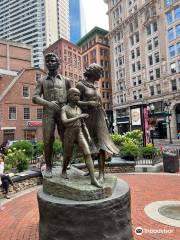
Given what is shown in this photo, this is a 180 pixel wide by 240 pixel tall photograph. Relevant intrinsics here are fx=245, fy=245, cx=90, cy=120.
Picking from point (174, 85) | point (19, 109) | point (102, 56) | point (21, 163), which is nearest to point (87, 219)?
point (21, 163)

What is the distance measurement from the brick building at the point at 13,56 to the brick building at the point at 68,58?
21069mm

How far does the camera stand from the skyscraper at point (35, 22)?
5010 inches

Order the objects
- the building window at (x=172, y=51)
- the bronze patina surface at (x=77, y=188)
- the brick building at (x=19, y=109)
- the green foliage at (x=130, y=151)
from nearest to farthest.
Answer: the bronze patina surface at (x=77, y=188), the green foliage at (x=130, y=151), the brick building at (x=19, y=109), the building window at (x=172, y=51)

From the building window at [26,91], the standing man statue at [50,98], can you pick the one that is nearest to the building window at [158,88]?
the building window at [26,91]

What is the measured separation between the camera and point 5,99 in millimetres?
32031

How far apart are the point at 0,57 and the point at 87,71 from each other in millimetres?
47773

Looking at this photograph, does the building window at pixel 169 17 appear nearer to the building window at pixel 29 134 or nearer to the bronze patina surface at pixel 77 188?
the building window at pixel 29 134

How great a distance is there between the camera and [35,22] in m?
129

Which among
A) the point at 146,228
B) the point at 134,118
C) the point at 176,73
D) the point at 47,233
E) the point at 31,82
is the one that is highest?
the point at 176,73

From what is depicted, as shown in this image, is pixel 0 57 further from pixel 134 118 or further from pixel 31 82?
pixel 134 118

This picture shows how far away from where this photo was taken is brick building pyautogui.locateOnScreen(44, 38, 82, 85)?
73.6 meters

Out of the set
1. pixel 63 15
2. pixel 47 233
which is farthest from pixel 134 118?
pixel 63 15

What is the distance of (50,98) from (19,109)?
29.0m

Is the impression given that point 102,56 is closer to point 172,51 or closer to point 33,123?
Answer: point 172,51
